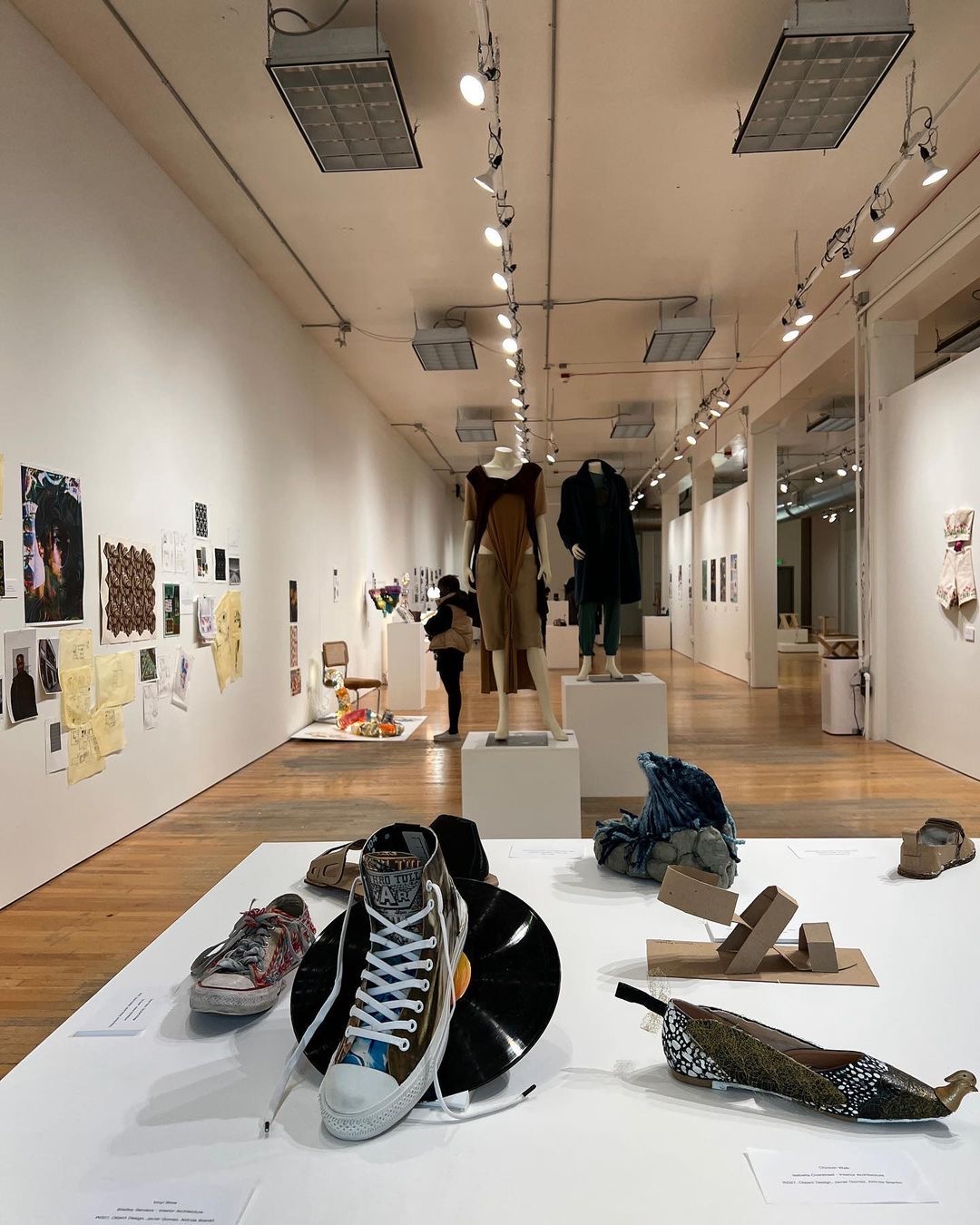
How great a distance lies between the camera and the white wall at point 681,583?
18.3 m

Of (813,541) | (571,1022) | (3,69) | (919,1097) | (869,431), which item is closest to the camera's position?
(919,1097)

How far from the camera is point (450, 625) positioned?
8523 millimetres

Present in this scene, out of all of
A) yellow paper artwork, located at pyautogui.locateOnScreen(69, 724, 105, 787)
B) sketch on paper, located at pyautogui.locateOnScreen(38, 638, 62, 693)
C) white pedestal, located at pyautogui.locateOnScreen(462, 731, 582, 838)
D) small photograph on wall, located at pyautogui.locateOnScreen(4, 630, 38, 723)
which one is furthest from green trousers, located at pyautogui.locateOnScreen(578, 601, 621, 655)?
small photograph on wall, located at pyautogui.locateOnScreen(4, 630, 38, 723)

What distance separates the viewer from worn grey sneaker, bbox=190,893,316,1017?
1.37 metres

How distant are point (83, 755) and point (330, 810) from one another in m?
1.58

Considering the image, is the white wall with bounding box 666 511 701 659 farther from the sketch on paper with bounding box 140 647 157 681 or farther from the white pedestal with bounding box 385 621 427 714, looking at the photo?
the sketch on paper with bounding box 140 647 157 681

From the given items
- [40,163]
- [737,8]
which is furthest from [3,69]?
[737,8]

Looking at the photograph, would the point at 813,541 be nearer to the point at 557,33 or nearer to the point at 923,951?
the point at 557,33

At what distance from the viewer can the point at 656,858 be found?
2010 mm

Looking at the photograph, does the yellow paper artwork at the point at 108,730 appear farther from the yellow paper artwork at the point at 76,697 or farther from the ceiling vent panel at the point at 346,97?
the ceiling vent panel at the point at 346,97

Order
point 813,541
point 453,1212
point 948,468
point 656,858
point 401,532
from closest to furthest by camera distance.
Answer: point 453,1212, point 656,858, point 948,468, point 401,532, point 813,541

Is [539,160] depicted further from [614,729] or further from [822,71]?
[614,729]

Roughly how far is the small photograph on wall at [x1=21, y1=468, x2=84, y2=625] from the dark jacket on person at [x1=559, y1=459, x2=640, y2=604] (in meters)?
3.00

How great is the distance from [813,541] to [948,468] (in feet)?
75.1
